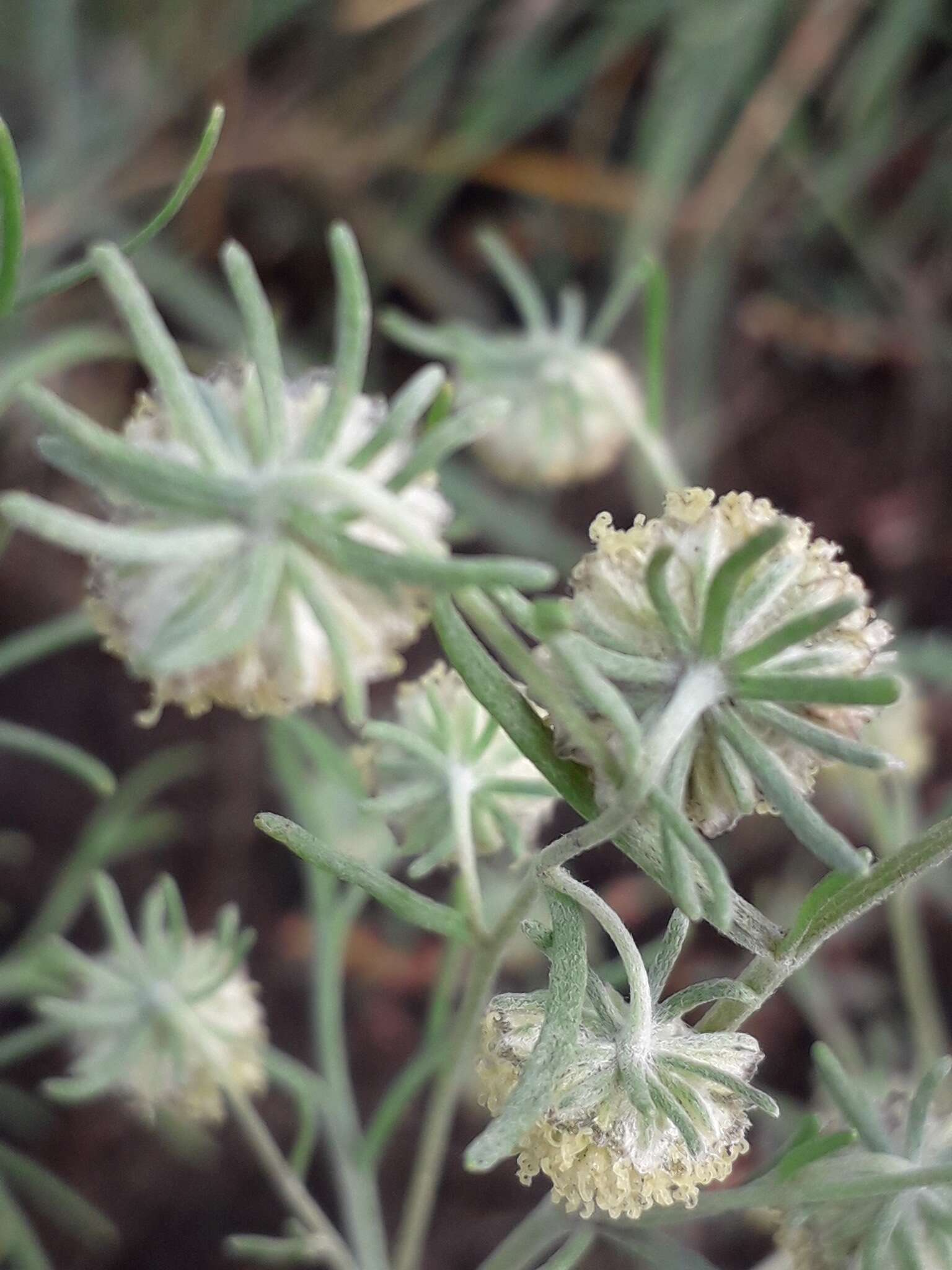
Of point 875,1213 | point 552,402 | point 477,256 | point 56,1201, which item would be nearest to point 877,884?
point 875,1213

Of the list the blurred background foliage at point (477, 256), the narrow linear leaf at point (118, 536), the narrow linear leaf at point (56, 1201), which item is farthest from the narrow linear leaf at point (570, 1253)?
the blurred background foliage at point (477, 256)

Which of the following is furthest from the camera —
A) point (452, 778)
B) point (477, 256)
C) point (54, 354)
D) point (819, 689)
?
point (477, 256)

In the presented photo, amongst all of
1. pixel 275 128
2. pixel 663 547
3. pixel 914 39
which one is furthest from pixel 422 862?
pixel 914 39

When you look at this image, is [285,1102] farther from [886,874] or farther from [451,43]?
[451,43]

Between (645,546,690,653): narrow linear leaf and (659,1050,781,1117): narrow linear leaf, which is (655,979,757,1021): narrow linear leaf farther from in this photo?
(645,546,690,653): narrow linear leaf

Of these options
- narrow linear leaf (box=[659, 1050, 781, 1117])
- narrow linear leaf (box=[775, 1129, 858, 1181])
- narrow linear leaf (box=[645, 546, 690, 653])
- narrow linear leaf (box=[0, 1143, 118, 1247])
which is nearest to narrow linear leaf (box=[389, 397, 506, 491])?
narrow linear leaf (box=[645, 546, 690, 653])

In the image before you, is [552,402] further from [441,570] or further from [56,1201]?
[56,1201]

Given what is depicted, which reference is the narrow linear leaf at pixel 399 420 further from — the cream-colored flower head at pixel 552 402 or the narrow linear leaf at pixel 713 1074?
the cream-colored flower head at pixel 552 402
